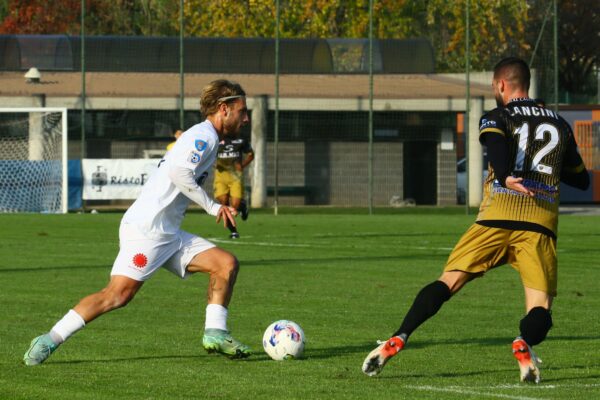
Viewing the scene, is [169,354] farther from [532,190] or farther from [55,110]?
[55,110]

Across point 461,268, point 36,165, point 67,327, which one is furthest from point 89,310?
point 36,165

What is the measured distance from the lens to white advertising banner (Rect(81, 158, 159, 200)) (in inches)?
1294

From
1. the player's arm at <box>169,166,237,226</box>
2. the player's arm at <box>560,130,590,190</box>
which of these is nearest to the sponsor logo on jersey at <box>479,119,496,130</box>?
the player's arm at <box>560,130,590,190</box>

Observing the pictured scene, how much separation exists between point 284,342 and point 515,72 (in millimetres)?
2315

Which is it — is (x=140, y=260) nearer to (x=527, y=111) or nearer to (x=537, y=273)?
(x=537, y=273)

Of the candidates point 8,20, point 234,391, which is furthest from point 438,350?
point 8,20

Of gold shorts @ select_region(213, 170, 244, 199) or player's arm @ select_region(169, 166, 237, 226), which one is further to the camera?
gold shorts @ select_region(213, 170, 244, 199)

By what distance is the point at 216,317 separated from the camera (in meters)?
8.97

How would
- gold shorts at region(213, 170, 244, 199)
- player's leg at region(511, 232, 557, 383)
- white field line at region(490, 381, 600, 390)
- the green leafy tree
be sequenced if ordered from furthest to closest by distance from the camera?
the green leafy tree
gold shorts at region(213, 170, 244, 199)
player's leg at region(511, 232, 557, 383)
white field line at region(490, 381, 600, 390)

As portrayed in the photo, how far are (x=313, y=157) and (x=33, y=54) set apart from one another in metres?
9.10

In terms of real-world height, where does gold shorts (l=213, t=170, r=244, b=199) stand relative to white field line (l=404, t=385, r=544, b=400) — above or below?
above

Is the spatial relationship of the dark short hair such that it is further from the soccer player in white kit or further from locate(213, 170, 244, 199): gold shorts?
locate(213, 170, 244, 199): gold shorts

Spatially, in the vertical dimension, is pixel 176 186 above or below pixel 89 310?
above

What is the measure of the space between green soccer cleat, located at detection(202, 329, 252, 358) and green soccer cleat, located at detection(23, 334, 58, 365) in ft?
3.32
